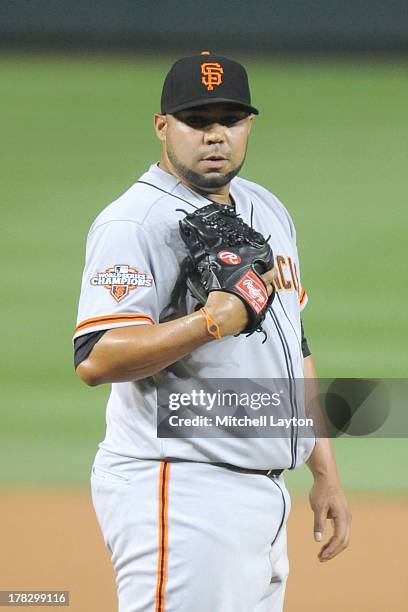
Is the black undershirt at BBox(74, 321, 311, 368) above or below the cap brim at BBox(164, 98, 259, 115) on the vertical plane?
below

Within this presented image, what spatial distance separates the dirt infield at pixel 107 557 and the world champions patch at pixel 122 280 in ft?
5.81

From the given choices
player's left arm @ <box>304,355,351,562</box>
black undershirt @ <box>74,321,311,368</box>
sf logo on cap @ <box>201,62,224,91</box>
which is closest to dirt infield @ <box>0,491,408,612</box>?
player's left arm @ <box>304,355,351,562</box>

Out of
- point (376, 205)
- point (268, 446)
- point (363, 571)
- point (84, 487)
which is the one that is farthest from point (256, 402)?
point (376, 205)

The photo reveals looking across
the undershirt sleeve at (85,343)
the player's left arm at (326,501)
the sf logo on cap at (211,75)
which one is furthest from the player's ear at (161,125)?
the player's left arm at (326,501)

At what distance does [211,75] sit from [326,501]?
1.12m

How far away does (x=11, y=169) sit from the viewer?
23.2ft

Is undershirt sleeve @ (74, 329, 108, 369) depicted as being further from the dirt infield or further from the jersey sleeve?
the dirt infield

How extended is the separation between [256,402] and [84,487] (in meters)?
2.43

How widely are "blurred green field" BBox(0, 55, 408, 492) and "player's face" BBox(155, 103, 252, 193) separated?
2510 mm

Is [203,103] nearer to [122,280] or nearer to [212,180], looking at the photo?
[212,180]

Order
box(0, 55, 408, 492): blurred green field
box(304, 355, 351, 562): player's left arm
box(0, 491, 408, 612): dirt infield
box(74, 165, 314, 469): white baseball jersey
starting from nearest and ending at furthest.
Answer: box(74, 165, 314, 469): white baseball jersey → box(304, 355, 351, 562): player's left arm → box(0, 491, 408, 612): dirt infield → box(0, 55, 408, 492): blurred green field

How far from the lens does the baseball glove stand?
7.00 feet

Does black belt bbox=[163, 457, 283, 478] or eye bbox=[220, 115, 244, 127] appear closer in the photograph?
black belt bbox=[163, 457, 283, 478]

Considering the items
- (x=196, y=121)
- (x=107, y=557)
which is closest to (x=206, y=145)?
(x=196, y=121)
